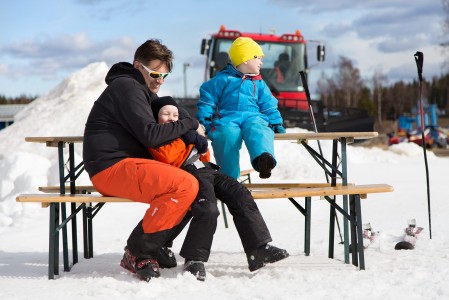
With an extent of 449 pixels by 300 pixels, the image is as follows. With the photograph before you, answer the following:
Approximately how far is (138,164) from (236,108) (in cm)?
119

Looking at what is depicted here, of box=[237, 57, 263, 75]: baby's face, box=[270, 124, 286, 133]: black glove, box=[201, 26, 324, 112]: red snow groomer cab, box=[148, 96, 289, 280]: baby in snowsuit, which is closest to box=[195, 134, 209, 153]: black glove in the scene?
box=[148, 96, 289, 280]: baby in snowsuit

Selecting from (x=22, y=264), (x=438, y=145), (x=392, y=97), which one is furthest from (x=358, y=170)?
(x=392, y=97)

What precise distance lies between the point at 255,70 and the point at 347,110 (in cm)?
1275

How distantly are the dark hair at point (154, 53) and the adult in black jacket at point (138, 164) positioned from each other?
1cm

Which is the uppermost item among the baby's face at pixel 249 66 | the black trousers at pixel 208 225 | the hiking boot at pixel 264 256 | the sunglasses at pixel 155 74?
the baby's face at pixel 249 66

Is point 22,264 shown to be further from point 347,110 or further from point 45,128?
point 347,110

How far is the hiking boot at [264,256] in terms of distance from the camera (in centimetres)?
412

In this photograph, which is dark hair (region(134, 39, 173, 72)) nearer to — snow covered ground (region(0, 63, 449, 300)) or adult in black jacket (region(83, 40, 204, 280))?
adult in black jacket (region(83, 40, 204, 280))

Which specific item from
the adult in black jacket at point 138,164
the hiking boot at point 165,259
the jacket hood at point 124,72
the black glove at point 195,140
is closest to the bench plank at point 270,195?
the adult in black jacket at point 138,164

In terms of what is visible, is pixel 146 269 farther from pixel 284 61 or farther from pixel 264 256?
pixel 284 61

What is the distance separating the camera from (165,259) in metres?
4.55

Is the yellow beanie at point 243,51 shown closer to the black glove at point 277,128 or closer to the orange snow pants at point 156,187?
the black glove at point 277,128

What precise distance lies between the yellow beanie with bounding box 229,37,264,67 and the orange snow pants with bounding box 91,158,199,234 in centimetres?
136

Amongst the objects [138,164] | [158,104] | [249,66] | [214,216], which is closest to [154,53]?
[158,104]
